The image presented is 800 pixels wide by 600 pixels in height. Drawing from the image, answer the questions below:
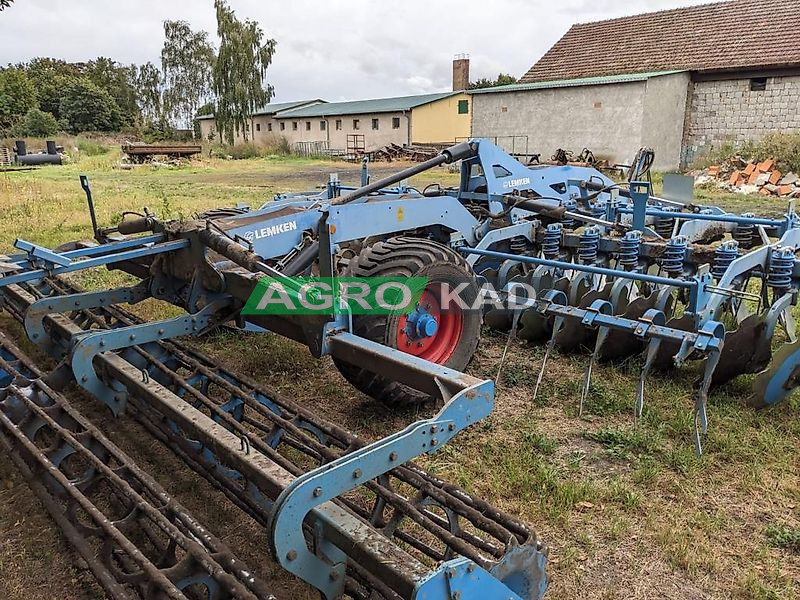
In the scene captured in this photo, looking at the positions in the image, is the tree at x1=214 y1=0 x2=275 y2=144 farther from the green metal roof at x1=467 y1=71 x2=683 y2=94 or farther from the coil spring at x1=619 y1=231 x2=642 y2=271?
the coil spring at x1=619 y1=231 x2=642 y2=271

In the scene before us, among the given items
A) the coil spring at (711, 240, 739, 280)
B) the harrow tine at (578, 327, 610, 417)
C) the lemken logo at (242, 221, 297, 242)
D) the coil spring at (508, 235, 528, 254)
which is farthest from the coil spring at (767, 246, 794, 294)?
the lemken logo at (242, 221, 297, 242)

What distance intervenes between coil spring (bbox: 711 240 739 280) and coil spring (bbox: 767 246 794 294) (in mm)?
219

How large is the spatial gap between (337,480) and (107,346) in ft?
5.28

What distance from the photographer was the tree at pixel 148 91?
192 ft

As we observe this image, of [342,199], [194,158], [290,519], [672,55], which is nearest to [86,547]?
[290,519]

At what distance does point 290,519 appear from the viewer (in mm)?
1842

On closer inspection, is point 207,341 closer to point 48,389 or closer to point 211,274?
point 211,274

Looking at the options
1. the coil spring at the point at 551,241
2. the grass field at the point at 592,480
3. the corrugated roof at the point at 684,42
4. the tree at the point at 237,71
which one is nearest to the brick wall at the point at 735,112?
the corrugated roof at the point at 684,42

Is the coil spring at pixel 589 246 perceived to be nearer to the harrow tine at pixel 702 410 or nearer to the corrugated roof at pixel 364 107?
the harrow tine at pixel 702 410

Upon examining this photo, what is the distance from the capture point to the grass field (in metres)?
2.54

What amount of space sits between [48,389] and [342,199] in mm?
2015

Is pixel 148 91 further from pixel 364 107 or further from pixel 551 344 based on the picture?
pixel 551 344

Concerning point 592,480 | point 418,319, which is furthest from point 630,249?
point 592,480

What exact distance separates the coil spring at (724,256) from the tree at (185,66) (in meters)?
49.2
